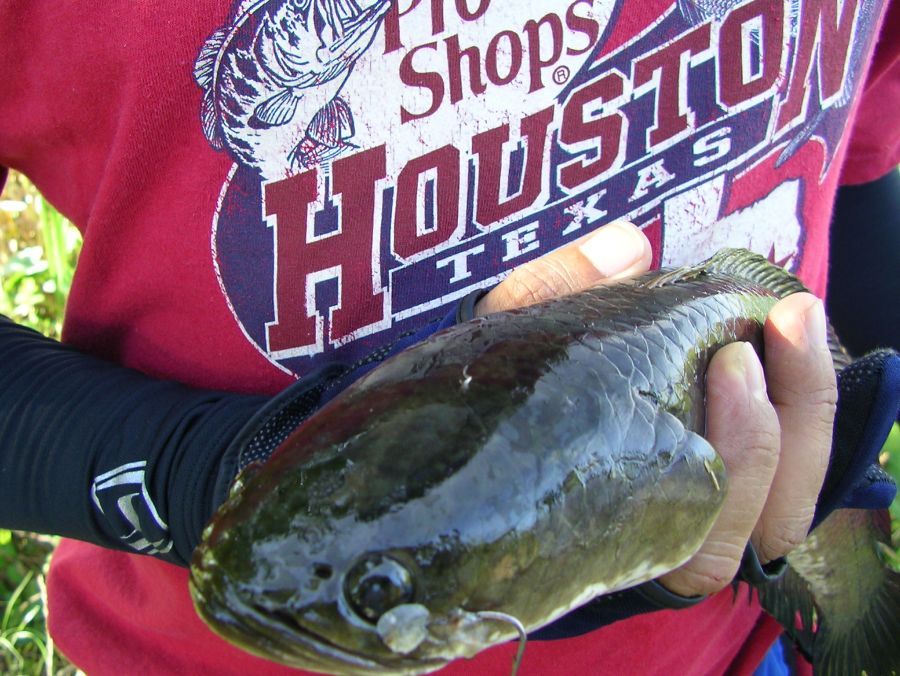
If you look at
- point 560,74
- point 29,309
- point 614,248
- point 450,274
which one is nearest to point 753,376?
point 614,248

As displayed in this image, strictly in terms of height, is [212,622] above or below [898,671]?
above

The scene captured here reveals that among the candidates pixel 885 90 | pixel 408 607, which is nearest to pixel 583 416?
pixel 408 607

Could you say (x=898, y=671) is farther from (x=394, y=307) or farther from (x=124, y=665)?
(x=124, y=665)

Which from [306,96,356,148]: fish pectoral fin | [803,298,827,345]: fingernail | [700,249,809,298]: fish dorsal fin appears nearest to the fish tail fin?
[700,249,809,298]: fish dorsal fin

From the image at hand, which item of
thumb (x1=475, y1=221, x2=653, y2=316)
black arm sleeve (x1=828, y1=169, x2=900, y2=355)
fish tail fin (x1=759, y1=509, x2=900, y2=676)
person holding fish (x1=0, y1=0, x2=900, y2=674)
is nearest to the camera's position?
person holding fish (x1=0, y1=0, x2=900, y2=674)

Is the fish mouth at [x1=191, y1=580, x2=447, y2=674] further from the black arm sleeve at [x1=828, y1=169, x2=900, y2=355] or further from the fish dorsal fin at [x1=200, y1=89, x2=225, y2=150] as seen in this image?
the black arm sleeve at [x1=828, y1=169, x2=900, y2=355]

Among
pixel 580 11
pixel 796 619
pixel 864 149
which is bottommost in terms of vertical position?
pixel 796 619

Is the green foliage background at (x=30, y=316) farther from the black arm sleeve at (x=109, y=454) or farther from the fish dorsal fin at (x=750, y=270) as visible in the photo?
the fish dorsal fin at (x=750, y=270)

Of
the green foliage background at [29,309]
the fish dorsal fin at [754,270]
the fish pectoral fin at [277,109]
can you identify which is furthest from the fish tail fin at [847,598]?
the green foliage background at [29,309]
